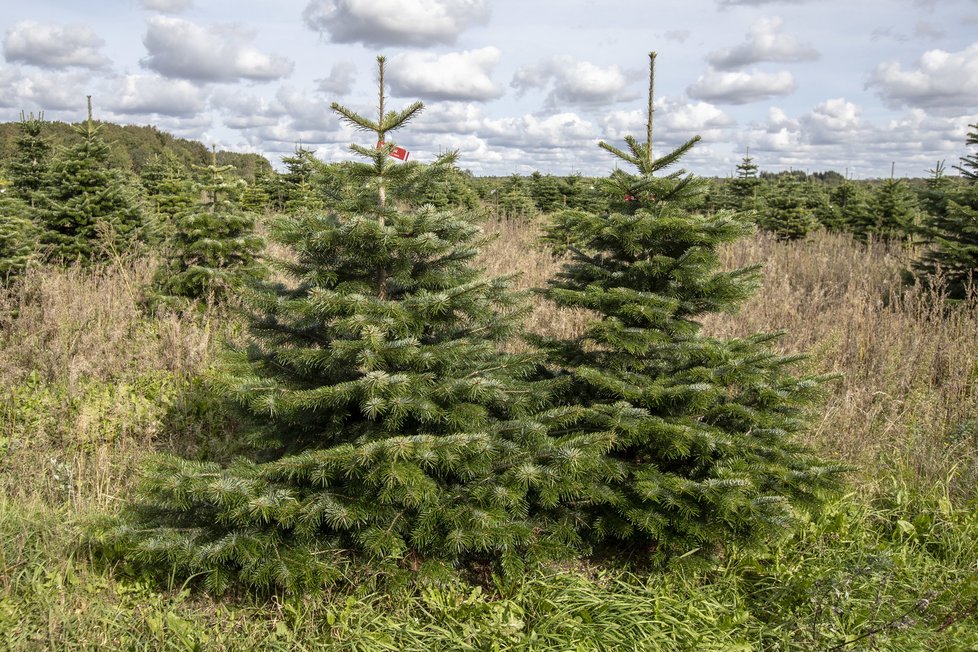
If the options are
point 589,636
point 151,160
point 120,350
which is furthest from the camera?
point 151,160

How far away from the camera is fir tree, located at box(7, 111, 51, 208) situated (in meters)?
11.5

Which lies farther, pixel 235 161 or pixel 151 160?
pixel 235 161

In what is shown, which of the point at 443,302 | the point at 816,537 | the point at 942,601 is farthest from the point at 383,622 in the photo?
the point at 942,601

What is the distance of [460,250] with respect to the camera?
351 cm

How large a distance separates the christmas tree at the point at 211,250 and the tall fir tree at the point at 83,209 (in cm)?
156

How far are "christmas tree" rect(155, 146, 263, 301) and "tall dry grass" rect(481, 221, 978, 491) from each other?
2700 mm

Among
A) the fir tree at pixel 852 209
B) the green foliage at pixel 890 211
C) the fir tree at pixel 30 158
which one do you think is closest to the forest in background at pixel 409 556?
the fir tree at pixel 30 158

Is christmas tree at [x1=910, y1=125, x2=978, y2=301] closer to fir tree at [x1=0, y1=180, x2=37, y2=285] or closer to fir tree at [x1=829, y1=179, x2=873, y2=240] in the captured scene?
fir tree at [x1=829, y1=179, x2=873, y2=240]

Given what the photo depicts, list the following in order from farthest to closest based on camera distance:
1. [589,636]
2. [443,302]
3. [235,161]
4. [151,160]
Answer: [235,161] < [151,160] < [443,302] < [589,636]

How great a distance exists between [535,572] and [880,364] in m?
4.04

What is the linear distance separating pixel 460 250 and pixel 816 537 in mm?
2754

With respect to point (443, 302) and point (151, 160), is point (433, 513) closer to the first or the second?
point (443, 302)

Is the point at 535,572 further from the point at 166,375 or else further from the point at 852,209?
the point at 852,209

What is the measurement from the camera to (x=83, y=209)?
25.3ft
